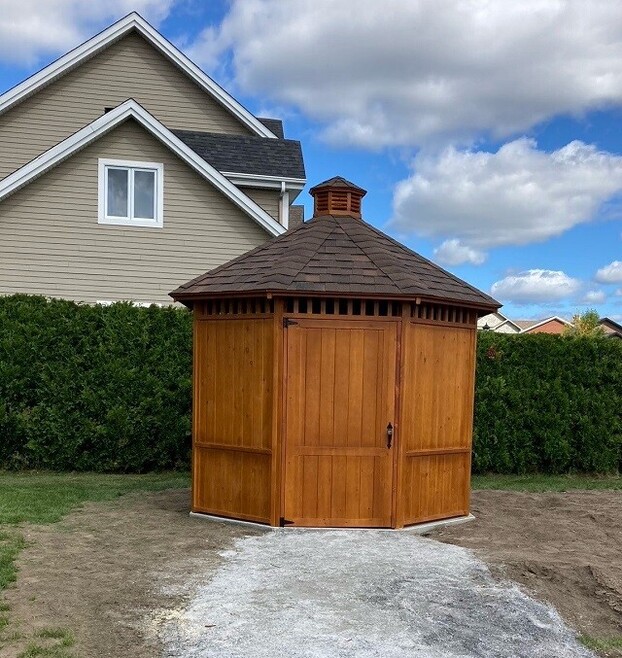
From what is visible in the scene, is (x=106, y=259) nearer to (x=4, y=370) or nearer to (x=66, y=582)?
(x=4, y=370)

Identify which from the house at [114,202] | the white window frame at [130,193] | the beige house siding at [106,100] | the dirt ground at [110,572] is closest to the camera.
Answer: the dirt ground at [110,572]

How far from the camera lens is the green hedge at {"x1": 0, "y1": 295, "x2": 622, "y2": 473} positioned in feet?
40.3

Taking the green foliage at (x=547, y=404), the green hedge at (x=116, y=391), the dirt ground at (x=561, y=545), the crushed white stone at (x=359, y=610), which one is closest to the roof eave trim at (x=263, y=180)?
Answer: the green hedge at (x=116, y=391)

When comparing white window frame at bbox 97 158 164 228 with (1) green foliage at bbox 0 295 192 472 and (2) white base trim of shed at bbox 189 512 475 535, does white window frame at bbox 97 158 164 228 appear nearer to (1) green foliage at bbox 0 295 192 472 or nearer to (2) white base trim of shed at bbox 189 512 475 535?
(1) green foliage at bbox 0 295 192 472

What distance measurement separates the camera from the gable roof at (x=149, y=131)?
14.7m

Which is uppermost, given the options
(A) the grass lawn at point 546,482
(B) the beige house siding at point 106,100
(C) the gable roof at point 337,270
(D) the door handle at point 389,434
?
(B) the beige house siding at point 106,100

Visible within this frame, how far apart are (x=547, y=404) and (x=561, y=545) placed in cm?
600

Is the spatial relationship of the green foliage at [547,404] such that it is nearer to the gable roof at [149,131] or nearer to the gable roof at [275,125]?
the gable roof at [149,131]

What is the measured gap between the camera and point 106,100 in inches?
725

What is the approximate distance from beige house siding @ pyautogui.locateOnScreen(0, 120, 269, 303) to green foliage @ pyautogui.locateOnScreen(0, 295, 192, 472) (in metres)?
2.81

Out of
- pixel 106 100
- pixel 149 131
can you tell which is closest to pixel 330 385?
pixel 149 131

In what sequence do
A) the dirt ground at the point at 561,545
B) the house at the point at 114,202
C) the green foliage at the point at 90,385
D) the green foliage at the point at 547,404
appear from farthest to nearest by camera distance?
the house at the point at 114,202 → the green foliage at the point at 547,404 → the green foliage at the point at 90,385 → the dirt ground at the point at 561,545

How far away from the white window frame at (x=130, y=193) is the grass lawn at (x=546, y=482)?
8.18 meters

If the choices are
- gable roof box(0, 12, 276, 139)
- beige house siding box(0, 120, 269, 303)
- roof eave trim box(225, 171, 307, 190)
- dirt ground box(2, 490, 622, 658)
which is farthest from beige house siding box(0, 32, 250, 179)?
dirt ground box(2, 490, 622, 658)
